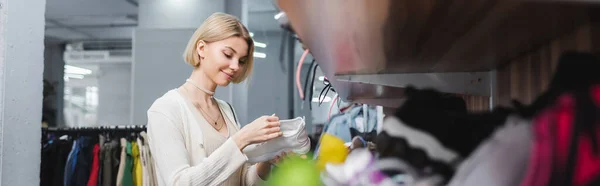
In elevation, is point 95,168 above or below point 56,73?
below

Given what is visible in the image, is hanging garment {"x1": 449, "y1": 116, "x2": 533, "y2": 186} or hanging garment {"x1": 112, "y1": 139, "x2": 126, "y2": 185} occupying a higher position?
hanging garment {"x1": 449, "y1": 116, "x2": 533, "y2": 186}

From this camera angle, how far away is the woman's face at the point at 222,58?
139 cm

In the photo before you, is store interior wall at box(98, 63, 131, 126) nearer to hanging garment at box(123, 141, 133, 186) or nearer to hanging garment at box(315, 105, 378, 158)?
hanging garment at box(123, 141, 133, 186)

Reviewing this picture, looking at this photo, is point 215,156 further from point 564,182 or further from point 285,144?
point 564,182

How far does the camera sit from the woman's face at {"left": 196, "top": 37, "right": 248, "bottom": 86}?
1.39 meters

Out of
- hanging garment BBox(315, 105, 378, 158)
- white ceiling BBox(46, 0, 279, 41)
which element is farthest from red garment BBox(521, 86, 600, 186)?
white ceiling BBox(46, 0, 279, 41)

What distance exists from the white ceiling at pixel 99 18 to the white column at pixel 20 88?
8.84ft

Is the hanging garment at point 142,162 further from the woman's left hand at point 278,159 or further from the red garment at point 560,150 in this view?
the red garment at point 560,150

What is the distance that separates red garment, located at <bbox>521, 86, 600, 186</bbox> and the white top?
0.95 m

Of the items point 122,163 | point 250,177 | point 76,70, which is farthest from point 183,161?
point 76,70

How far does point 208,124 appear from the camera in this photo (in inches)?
54.3

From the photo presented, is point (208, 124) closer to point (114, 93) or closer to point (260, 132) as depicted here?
point (260, 132)

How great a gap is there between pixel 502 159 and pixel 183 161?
38.7 inches

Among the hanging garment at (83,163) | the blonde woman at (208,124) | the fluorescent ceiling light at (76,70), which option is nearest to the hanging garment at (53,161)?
the hanging garment at (83,163)
